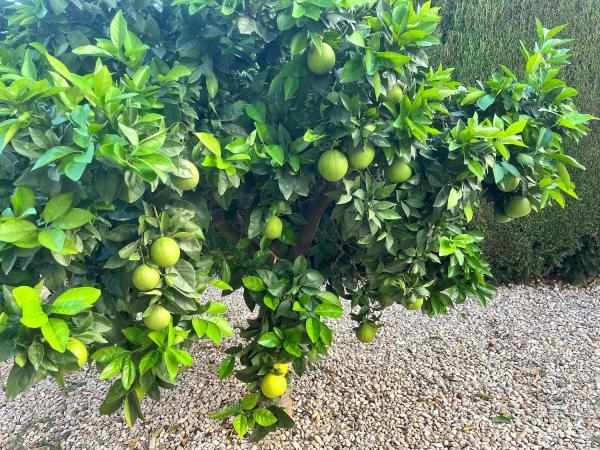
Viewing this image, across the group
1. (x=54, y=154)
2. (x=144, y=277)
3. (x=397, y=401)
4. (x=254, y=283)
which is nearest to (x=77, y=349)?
(x=144, y=277)

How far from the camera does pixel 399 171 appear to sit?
5.34 feet

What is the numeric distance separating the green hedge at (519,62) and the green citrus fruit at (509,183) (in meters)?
2.69

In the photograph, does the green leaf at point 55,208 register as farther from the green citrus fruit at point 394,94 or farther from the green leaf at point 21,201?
the green citrus fruit at point 394,94

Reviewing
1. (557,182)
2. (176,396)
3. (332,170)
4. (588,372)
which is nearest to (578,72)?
(588,372)

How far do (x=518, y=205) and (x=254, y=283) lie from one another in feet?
3.61

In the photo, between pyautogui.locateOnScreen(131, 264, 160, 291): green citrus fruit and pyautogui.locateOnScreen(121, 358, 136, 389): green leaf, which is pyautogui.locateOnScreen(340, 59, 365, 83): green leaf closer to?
pyautogui.locateOnScreen(131, 264, 160, 291): green citrus fruit

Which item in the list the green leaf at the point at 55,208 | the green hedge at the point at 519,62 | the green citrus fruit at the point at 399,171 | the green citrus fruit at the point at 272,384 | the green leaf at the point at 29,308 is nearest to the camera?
the green leaf at the point at 29,308

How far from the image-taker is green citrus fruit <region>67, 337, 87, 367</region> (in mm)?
1128

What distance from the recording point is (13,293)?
1.07 meters

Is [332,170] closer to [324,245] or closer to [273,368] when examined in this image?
[324,245]

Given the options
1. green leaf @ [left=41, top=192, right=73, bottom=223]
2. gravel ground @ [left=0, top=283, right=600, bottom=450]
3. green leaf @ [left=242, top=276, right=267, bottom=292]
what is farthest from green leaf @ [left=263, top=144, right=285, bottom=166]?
gravel ground @ [left=0, top=283, right=600, bottom=450]

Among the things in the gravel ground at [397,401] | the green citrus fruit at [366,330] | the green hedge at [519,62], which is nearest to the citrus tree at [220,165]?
the green citrus fruit at [366,330]

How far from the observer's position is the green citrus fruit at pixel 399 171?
5.33ft

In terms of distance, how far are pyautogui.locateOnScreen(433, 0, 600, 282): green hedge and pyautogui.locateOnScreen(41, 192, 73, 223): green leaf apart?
369 cm
